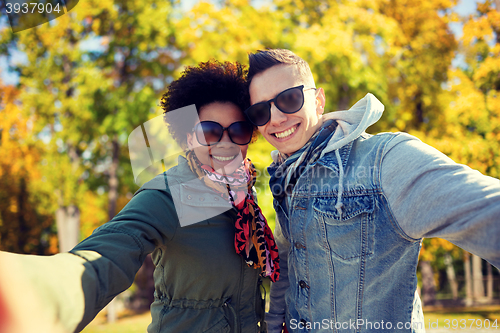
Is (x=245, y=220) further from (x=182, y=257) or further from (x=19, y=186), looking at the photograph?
(x=19, y=186)

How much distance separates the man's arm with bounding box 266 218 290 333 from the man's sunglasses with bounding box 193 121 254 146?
30.9 inches

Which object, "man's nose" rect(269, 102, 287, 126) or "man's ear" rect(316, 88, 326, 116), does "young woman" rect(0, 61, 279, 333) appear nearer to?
"man's nose" rect(269, 102, 287, 126)

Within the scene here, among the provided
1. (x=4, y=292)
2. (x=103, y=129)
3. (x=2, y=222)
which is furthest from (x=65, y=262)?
(x=2, y=222)

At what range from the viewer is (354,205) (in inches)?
62.7

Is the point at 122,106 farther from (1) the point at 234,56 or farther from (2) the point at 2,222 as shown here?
(2) the point at 2,222

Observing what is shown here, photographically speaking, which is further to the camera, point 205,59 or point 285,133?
point 205,59

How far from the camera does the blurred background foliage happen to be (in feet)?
22.8

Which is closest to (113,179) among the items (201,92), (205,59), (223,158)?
(205,59)

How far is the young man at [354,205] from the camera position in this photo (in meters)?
1.17

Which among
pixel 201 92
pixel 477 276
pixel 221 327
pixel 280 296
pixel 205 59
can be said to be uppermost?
pixel 205 59

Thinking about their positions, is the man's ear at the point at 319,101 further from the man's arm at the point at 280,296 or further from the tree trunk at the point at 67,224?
the tree trunk at the point at 67,224

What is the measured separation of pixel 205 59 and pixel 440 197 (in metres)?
6.96

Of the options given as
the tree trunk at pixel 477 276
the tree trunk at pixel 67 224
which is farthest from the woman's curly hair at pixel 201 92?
the tree trunk at pixel 477 276

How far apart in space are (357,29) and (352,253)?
7618 millimetres
